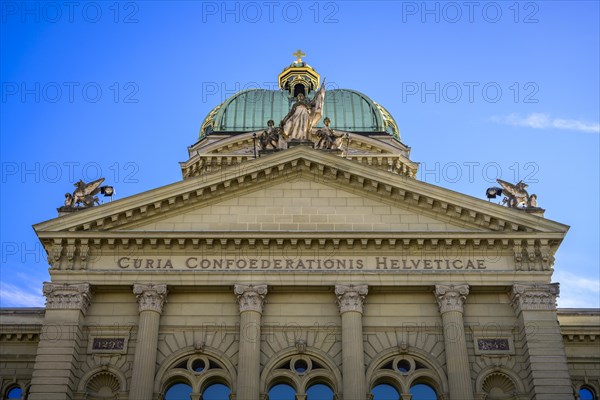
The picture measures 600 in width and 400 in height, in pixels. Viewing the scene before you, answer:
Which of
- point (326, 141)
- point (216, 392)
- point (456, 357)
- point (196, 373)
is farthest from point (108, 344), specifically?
point (456, 357)

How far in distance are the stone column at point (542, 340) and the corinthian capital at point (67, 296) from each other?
14161mm

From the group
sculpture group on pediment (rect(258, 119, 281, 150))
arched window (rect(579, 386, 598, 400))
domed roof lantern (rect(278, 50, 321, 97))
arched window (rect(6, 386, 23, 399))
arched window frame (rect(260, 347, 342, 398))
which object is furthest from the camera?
domed roof lantern (rect(278, 50, 321, 97))

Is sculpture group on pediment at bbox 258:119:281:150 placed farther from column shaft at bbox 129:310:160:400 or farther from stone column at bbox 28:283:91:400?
stone column at bbox 28:283:91:400

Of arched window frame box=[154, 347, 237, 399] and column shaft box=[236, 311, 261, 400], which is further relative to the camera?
arched window frame box=[154, 347, 237, 399]

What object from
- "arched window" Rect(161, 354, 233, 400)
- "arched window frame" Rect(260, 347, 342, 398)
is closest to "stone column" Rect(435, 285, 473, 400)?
"arched window frame" Rect(260, 347, 342, 398)

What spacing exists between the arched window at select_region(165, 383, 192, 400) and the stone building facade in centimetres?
12

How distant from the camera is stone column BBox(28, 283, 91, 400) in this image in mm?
27469

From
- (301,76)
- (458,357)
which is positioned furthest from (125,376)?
(301,76)

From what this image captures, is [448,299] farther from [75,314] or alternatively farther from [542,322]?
[75,314]

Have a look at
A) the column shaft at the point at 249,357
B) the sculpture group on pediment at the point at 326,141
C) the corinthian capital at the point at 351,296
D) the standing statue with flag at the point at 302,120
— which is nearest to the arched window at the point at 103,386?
the column shaft at the point at 249,357

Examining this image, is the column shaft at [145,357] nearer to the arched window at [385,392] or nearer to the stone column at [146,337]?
the stone column at [146,337]

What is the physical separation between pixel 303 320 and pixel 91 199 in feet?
28.7

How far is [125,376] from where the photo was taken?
2823 centimetres

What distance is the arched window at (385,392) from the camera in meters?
28.5
